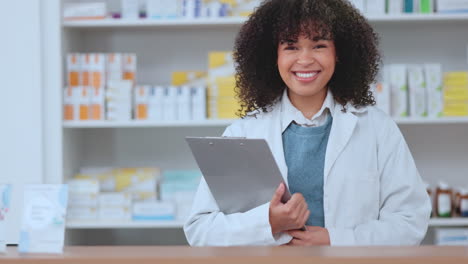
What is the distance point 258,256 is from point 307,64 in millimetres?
656

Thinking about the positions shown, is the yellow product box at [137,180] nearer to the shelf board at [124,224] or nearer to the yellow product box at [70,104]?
the shelf board at [124,224]

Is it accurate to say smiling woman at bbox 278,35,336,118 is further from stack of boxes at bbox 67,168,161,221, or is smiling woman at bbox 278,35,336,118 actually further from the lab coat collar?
stack of boxes at bbox 67,168,161,221

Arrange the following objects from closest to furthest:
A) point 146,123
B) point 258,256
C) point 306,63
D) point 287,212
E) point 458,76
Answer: point 258,256, point 287,212, point 306,63, point 458,76, point 146,123

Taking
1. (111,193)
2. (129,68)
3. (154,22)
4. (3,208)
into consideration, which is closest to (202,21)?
(154,22)

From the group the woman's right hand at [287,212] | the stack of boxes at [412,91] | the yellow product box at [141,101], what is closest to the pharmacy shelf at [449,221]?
the stack of boxes at [412,91]

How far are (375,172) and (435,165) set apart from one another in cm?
214

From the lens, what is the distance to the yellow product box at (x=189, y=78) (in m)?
3.48

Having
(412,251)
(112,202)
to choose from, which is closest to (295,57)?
(412,251)

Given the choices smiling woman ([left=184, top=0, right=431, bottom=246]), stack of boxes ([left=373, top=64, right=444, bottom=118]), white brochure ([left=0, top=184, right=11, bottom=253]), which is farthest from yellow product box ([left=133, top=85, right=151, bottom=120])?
white brochure ([left=0, top=184, right=11, bottom=253])

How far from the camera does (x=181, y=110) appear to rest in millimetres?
3428

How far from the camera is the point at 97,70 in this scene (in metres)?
3.42

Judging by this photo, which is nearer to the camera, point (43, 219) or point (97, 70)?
point (43, 219)

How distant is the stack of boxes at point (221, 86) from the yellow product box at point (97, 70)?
522 mm

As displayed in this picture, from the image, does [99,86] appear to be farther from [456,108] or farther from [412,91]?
[456,108]
